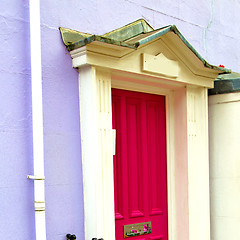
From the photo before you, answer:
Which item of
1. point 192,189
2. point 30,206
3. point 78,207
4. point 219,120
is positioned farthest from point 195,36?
point 30,206

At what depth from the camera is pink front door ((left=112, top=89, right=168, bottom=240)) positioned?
3977mm

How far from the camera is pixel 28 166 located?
315 centimetres

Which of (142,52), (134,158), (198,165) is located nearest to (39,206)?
(134,158)

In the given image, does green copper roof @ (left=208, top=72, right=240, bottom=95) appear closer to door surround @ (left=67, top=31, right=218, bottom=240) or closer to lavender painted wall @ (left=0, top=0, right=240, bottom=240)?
door surround @ (left=67, top=31, right=218, bottom=240)

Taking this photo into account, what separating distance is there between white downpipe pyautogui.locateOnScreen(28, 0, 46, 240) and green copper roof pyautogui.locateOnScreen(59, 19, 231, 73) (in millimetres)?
338

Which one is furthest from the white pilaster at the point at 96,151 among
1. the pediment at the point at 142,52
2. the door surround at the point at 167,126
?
the pediment at the point at 142,52

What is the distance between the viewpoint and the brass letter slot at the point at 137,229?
4.01 meters

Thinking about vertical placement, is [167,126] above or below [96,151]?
above

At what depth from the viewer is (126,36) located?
3.94 metres

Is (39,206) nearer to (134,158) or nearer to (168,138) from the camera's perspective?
(134,158)

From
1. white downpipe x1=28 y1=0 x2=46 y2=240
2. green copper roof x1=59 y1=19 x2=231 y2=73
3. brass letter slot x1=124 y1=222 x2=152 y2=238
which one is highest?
green copper roof x1=59 y1=19 x2=231 y2=73

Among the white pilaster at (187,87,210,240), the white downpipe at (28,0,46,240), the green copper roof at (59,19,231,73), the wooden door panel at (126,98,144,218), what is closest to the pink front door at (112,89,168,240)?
the wooden door panel at (126,98,144,218)

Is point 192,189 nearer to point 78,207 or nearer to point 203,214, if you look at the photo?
point 203,214

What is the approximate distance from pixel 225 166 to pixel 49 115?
2266 mm
